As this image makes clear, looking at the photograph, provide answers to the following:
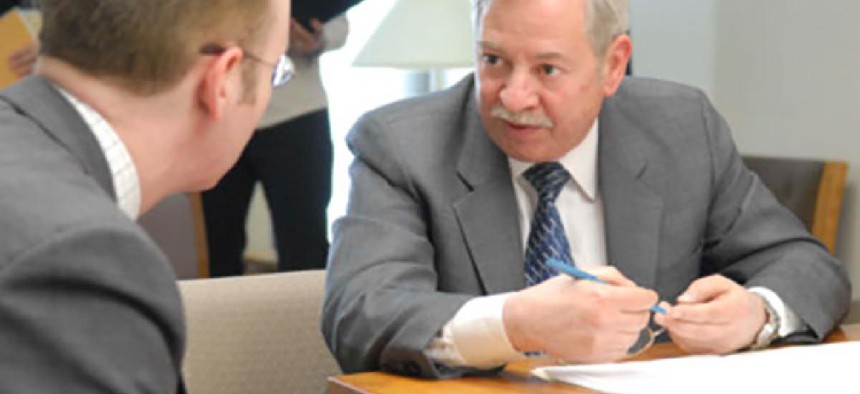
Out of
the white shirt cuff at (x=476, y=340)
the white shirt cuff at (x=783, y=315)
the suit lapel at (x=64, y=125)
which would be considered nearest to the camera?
the suit lapel at (x=64, y=125)

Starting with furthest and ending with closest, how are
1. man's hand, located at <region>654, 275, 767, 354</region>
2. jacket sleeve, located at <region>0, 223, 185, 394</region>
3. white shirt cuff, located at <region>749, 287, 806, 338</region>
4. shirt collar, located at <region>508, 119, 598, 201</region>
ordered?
shirt collar, located at <region>508, 119, 598, 201</region>
white shirt cuff, located at <region>749, 287, 806, 338</region>
man's hand, located at <region>654, 275, 767, 354</region>
jacket sleeve, located at <region>0, 223, 185, 394</region>

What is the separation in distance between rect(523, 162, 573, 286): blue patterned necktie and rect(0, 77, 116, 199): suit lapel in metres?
1.04

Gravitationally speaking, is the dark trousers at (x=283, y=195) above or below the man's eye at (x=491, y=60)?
below

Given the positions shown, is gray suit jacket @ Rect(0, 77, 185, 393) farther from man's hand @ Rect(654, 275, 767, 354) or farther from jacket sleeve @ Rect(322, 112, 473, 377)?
man's hand @ Rect(654, 275, 767, 354)

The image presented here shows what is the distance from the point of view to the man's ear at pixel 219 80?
1.27 m

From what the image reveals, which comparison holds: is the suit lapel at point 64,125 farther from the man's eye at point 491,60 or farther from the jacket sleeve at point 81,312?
the man's eye at point 491,60

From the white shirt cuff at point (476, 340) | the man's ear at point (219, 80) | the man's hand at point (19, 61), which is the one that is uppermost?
the man's ear at point (219, 80)

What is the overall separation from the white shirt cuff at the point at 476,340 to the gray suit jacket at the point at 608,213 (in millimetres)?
151

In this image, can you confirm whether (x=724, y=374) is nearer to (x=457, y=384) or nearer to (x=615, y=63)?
(x=457, y=384)

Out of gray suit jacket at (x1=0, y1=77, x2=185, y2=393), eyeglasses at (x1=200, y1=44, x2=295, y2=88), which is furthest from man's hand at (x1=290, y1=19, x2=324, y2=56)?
gray suit jacket at (x1=0, y1=77, x2=185, y2=393)

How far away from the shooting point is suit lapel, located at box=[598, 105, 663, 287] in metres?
2.23

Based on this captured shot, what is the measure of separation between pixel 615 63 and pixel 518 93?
0.83 feet

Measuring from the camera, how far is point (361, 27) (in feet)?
16.8

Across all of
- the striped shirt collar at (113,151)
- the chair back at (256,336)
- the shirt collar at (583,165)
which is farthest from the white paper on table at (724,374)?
the striped shirt collar at (113,151)
